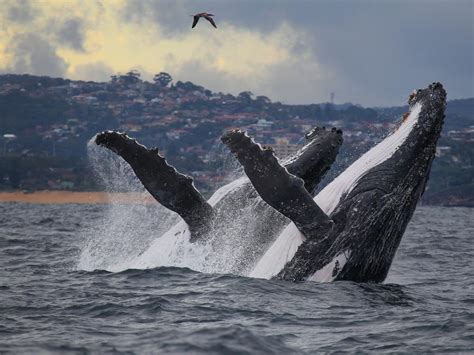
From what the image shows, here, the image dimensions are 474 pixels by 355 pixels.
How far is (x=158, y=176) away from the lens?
12961mm

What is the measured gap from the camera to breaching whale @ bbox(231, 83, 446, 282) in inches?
461

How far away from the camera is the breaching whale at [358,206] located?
1171cm

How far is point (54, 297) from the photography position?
12375 millimetres

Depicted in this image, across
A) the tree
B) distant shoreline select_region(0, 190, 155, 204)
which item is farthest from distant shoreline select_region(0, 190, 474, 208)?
the tree

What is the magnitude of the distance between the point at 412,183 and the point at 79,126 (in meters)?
152

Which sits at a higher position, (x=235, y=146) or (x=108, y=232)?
(x=235, y=146)

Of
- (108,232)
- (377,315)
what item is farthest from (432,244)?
(377,315)

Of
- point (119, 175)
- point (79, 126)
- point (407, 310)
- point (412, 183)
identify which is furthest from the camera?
point (79, 126)

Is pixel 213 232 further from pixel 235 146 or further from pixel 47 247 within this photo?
pixel 47 247

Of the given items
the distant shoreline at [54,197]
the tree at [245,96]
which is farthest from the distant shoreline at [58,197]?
the tree at [245,96]

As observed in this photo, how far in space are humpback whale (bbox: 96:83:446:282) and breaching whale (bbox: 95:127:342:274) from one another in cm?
1

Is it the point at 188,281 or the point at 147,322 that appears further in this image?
the point at 188,281

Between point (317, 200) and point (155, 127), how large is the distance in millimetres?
152842

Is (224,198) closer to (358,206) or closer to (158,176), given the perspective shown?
(158,176)
